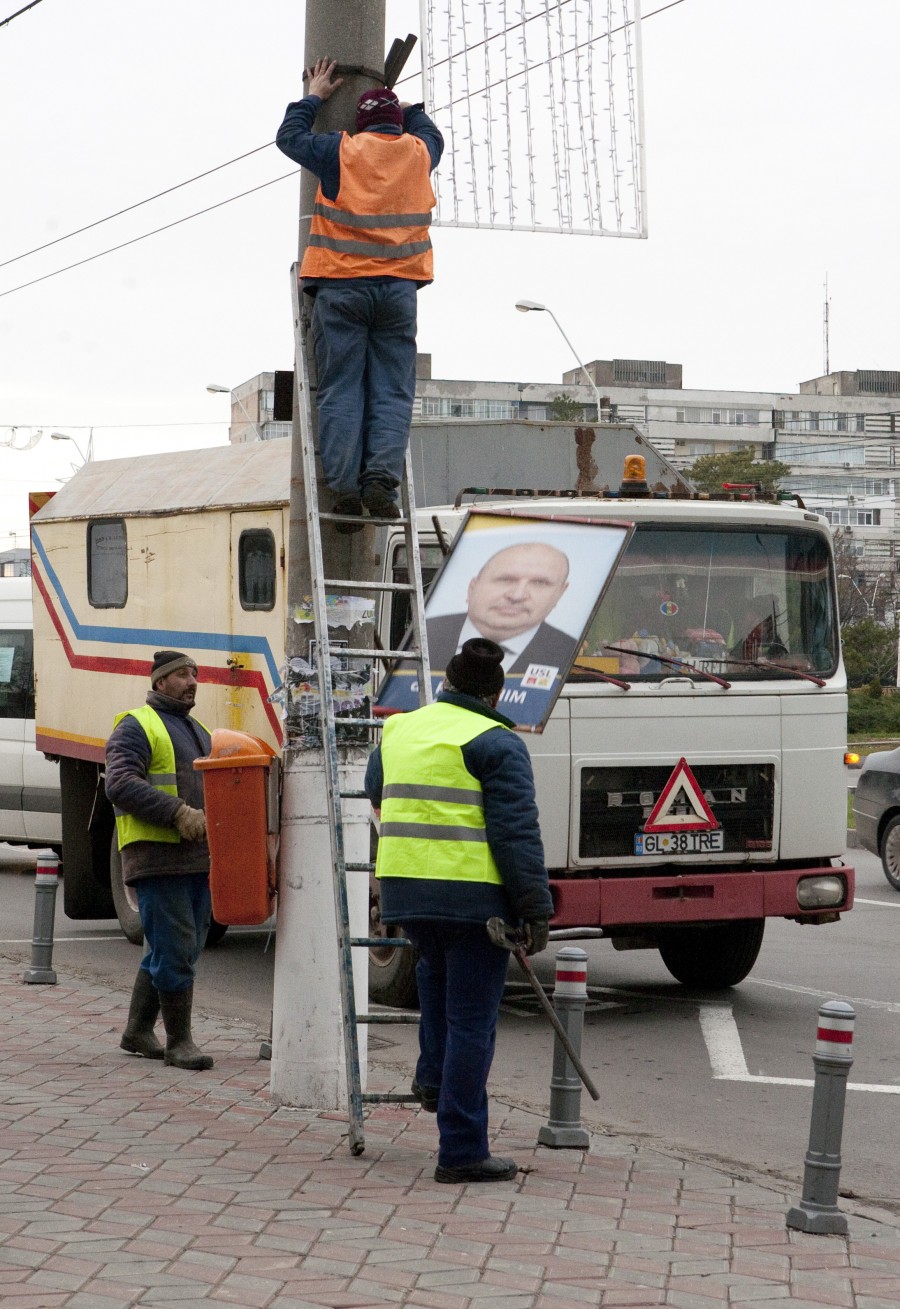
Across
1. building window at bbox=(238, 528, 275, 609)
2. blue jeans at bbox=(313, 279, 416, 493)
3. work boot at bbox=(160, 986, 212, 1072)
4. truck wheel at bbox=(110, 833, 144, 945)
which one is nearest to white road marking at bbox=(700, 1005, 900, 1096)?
work boot at bbox=(160, 986, 212, 1072)

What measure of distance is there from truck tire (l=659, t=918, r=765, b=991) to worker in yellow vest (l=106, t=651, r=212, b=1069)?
334 cm

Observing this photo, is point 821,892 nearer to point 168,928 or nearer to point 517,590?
point 517,590

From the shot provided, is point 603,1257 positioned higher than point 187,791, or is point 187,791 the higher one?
point 187,791

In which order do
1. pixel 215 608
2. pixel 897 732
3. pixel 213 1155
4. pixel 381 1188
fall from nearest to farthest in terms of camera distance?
pixel 381 1188 → pixel 213 1155 → pixel 215 608 → pixel 897 732

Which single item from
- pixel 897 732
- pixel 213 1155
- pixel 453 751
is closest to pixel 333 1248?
pixel 213 1155

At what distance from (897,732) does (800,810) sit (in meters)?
30.3

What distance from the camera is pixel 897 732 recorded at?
38.6 meters

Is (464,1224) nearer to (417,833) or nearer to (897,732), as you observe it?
(417,833)

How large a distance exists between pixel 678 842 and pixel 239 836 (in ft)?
10.5

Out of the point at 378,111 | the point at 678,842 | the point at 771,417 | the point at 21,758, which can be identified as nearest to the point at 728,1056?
the point at 678,842

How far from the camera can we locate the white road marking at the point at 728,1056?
7.88m

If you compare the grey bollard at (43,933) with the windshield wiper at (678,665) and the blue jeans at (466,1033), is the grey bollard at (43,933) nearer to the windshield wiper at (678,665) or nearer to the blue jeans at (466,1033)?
the windshield wiper at (678,665)

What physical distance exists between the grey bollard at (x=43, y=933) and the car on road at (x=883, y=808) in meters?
7.69

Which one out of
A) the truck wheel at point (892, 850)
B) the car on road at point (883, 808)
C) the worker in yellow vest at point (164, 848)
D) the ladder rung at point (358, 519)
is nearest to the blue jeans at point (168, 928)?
the worker in yellow vest at point (164, 848)
